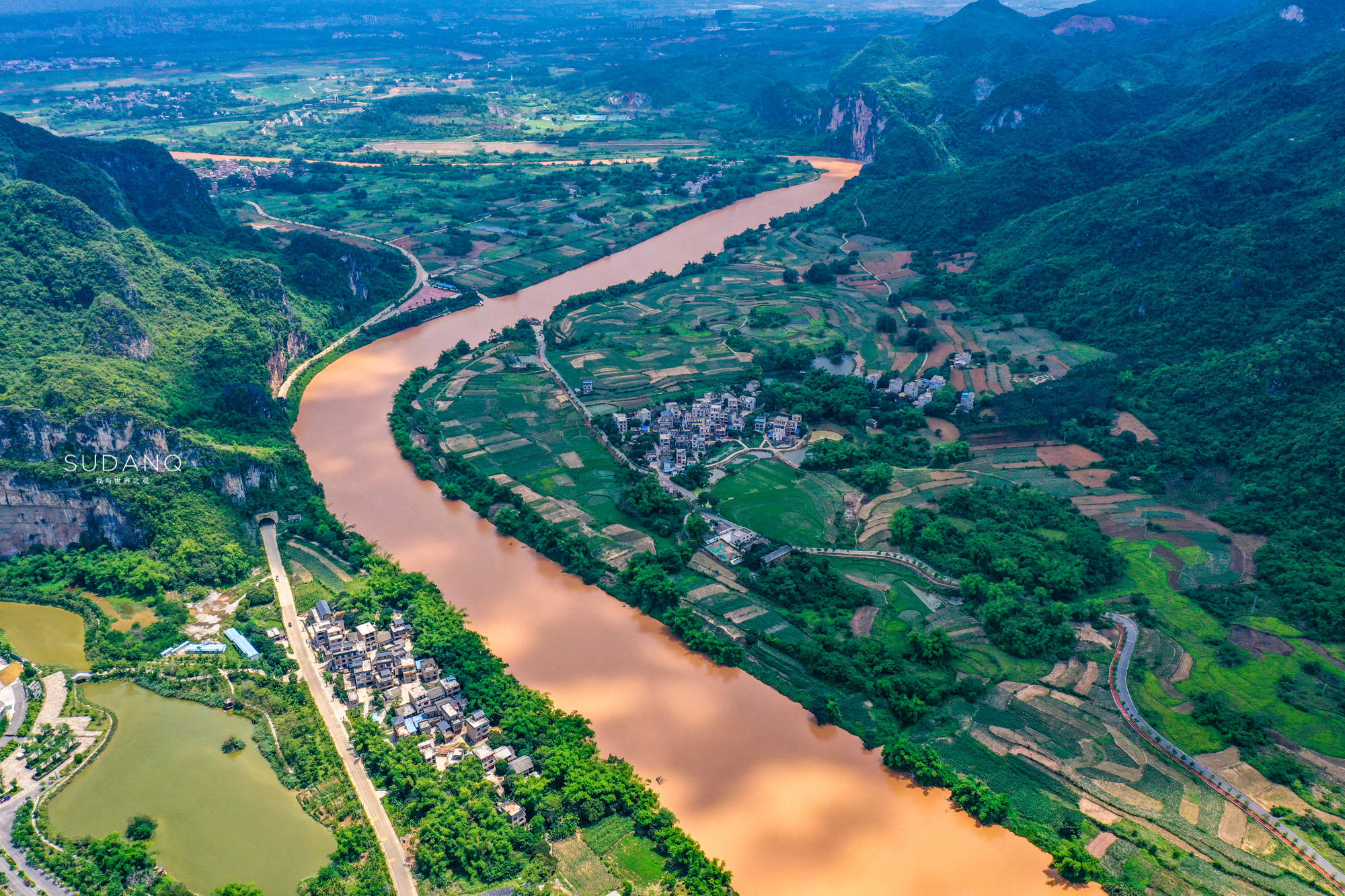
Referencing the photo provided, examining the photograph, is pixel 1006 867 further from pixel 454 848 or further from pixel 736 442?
pixel 736 442

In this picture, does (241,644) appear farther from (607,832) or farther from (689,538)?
(689,538)

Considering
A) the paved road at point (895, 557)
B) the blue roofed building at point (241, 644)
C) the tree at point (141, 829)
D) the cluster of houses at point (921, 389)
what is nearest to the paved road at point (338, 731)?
the blue roofed building at point (241, 644)

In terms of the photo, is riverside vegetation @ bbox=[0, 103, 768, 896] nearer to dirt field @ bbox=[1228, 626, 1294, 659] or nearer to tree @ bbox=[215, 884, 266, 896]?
tree @ bbox=[215, 884, 266, 896]

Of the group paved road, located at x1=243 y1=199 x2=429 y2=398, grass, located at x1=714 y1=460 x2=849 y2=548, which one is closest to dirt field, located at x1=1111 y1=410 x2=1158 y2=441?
grass, located at x1=714 y1=460 x2=849 y2=548

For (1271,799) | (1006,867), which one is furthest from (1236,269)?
(1006,867)

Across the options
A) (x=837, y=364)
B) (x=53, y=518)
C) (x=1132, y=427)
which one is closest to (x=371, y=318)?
(x=53, y=518)

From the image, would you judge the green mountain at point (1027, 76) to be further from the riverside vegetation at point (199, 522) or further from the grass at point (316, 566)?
the grass at point (316, 566)

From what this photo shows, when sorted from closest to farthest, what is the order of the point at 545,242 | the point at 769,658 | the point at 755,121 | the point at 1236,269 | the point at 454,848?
the point at 454,848, the point at 769,658, the point at 1236,269, the point at 545,242, the point at 755,121
